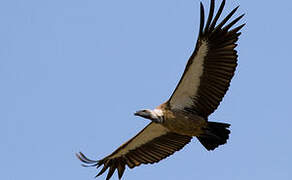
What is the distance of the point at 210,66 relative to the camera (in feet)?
53.6

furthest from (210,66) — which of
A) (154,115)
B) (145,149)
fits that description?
(145,149)

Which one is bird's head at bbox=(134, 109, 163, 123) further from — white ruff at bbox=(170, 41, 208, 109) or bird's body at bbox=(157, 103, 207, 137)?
white ruff at bbox=(170, 41, 208, 109)

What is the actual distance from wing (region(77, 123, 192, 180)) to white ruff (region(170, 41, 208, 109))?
1.04 meters

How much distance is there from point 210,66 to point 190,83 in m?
0.60

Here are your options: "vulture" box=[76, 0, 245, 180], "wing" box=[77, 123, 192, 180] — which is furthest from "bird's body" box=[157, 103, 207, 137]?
"wing" box=[77, 123, 192, 180]

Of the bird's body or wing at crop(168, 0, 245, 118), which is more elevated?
wing at crop(168, 0, 245, 118)

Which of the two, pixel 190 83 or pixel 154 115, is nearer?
pixel 154 115

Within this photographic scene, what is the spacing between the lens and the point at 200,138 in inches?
660

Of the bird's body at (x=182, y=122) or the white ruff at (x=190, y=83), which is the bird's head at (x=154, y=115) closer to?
the bird's body at (x=182, y=122)

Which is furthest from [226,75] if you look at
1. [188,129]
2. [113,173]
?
[113,173]

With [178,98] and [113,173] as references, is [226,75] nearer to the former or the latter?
[178,98]

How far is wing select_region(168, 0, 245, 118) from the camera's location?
16.1m

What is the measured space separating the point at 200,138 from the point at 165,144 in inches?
50.2

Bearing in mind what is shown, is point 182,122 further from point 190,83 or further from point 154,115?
point 190,83
